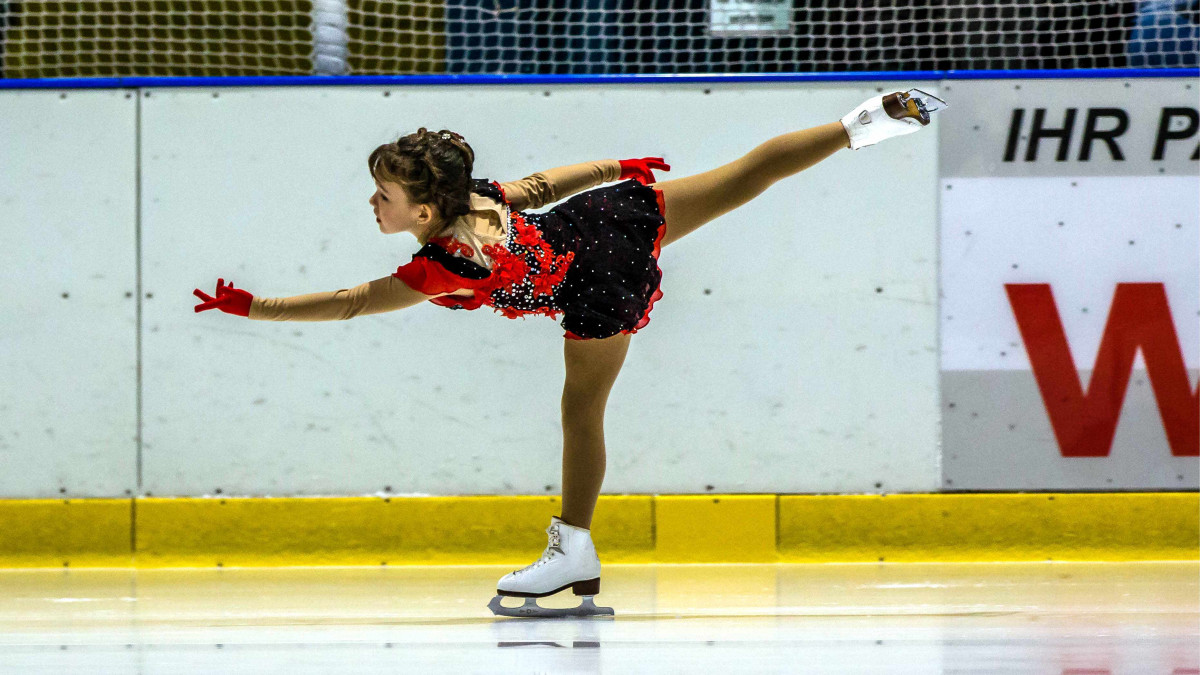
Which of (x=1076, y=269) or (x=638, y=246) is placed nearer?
(x=638, y=246)

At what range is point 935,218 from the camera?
3.92m

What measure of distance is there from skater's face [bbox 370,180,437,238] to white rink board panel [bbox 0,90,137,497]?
5.16 ft

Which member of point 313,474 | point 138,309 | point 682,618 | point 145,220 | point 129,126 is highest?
point 129,126

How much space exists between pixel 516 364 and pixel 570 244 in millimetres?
1154

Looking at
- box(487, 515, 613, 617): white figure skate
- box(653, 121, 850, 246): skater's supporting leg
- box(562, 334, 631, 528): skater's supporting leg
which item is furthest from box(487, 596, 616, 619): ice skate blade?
box(653, 121, 850, 246): skater's supporting leg

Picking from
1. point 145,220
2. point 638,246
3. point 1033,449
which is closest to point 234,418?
point 145,220

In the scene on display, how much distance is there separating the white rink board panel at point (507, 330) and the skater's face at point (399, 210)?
120cm

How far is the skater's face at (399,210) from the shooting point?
8.61 ft

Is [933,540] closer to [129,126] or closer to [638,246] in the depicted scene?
[638,246]

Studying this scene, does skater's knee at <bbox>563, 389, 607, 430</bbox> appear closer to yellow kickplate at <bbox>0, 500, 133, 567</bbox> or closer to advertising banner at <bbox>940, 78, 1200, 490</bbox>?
advertising banner at <bbox>940, 78, 1200, 490</bbox>

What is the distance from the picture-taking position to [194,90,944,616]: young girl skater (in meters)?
2.61

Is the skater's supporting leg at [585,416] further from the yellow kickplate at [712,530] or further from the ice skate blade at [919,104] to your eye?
the yellow kickplate at [712,530]

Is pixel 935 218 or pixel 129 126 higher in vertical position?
pixel 129 126

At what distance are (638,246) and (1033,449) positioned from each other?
5.87ft
